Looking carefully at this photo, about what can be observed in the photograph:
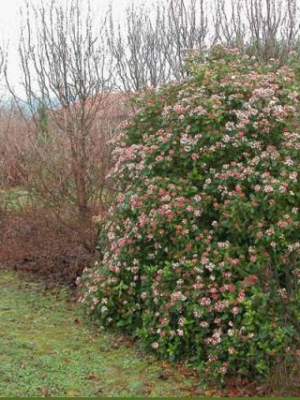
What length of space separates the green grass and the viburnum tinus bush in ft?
0.71

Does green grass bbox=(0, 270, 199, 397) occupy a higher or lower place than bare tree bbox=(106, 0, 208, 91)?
lower

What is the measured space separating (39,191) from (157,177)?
293cm

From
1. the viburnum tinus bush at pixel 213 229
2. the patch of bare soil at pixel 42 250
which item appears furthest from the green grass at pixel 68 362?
the patch of bare soil at pixel 42 250

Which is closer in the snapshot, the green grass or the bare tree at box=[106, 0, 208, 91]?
the green grass

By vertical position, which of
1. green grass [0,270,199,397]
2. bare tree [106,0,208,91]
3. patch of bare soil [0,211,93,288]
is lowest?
green grass [0,270,199,397]

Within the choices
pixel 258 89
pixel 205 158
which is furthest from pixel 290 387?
pixel 258 89

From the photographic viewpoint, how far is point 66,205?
7.51 meters

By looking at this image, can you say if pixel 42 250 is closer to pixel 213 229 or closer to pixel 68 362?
pixel 68 362

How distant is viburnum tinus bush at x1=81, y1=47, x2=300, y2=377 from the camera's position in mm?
4406

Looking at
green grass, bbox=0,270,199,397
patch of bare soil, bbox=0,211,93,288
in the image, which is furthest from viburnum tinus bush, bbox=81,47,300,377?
patch of bare soil, bbox=0,211,93,288

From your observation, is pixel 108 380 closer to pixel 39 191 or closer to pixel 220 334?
pixel 220 334

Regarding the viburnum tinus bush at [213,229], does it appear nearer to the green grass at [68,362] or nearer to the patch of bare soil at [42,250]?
the green grass at [68,362]

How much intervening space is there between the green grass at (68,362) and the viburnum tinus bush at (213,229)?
0.22 m

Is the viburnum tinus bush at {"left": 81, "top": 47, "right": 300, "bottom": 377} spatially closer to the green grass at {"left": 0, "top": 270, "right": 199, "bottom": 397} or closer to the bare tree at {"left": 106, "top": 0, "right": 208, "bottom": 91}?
the green grass at {"left": 0, "top": 270, "right": 199, "bottom": 397}
